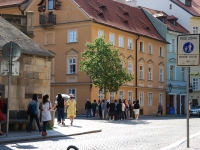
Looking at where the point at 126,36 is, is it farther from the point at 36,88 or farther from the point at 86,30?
the point at 36,88

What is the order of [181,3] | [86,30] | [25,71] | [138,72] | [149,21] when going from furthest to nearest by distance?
[181,3] → [149,21] → [138,72] → [86,30] → [25,71]

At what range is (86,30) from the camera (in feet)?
159

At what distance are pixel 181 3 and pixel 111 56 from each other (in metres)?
31.9

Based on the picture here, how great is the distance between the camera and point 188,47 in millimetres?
13625

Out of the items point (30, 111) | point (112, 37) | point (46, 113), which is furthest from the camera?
point (112, 37)

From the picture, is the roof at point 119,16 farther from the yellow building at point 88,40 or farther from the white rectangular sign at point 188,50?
the white rectangular sign at point 188,50

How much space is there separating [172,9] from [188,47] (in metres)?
54.7

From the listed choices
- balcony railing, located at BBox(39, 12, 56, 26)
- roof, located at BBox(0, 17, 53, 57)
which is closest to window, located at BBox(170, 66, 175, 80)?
balcony railing, located at BBox(39, 12, 56, 26)

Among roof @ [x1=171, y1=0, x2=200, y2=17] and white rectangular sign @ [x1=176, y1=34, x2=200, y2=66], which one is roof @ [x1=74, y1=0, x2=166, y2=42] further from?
white rectangular sign @ [x1=176, y1=34, x2=200, y2=66]

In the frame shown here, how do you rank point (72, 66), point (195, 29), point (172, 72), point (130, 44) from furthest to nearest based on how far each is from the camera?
point (195, 29) → point (172, 72) → point (130, 44) → point (72, 66)

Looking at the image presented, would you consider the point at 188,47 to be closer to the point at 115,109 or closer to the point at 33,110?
the point at 33,110

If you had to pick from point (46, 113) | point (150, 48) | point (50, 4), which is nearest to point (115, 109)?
point (50, 4)

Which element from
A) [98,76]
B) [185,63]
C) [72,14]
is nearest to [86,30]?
[72,14]

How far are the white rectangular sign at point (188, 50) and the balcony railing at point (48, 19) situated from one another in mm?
37370
